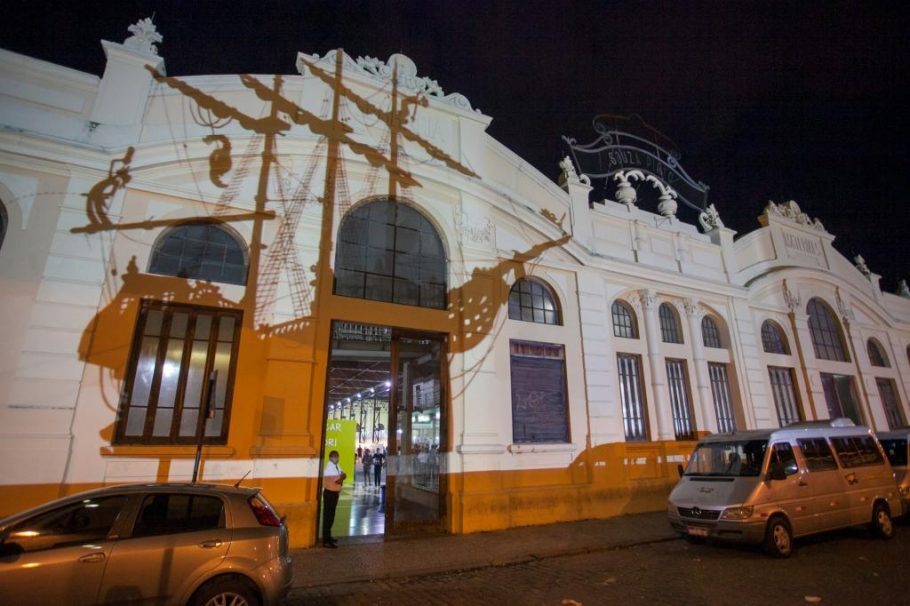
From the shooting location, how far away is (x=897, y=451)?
403 inches

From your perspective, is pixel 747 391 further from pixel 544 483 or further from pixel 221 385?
pixel 221 385

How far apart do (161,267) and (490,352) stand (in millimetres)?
6628

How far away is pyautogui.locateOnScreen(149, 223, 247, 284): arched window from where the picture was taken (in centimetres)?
808

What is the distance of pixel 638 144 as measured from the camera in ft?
50.9

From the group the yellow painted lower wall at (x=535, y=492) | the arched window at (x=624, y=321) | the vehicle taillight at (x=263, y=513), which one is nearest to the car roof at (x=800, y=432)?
the yellow painted lower wall at (x=535, y=492)

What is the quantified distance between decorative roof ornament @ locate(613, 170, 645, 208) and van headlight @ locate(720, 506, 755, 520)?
9.33m

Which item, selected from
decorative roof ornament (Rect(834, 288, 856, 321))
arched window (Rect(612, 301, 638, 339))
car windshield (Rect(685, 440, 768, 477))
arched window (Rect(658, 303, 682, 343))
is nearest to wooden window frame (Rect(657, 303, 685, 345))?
arched window (Rect(658, 303, 682, 343))

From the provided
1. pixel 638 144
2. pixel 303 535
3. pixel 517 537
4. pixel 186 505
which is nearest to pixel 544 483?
pixel 517 537

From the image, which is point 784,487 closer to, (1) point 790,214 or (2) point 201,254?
(2) point 201,254

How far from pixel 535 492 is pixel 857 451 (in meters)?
6.39

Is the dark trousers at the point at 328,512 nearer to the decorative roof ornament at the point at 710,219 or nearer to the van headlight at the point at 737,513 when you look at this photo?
the van headlight at the point at 737,513

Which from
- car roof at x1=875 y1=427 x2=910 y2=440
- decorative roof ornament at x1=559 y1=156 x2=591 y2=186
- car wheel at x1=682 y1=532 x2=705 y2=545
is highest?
decorative roof ornament at x1=559 y1=156 x2=591 y2=186

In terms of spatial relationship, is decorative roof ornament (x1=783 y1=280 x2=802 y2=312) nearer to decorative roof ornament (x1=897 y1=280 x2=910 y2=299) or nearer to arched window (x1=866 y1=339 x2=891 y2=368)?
arched window (x1=866 y1=339 x2=891 y2=368)

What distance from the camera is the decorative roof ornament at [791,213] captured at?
17016 millimetres
